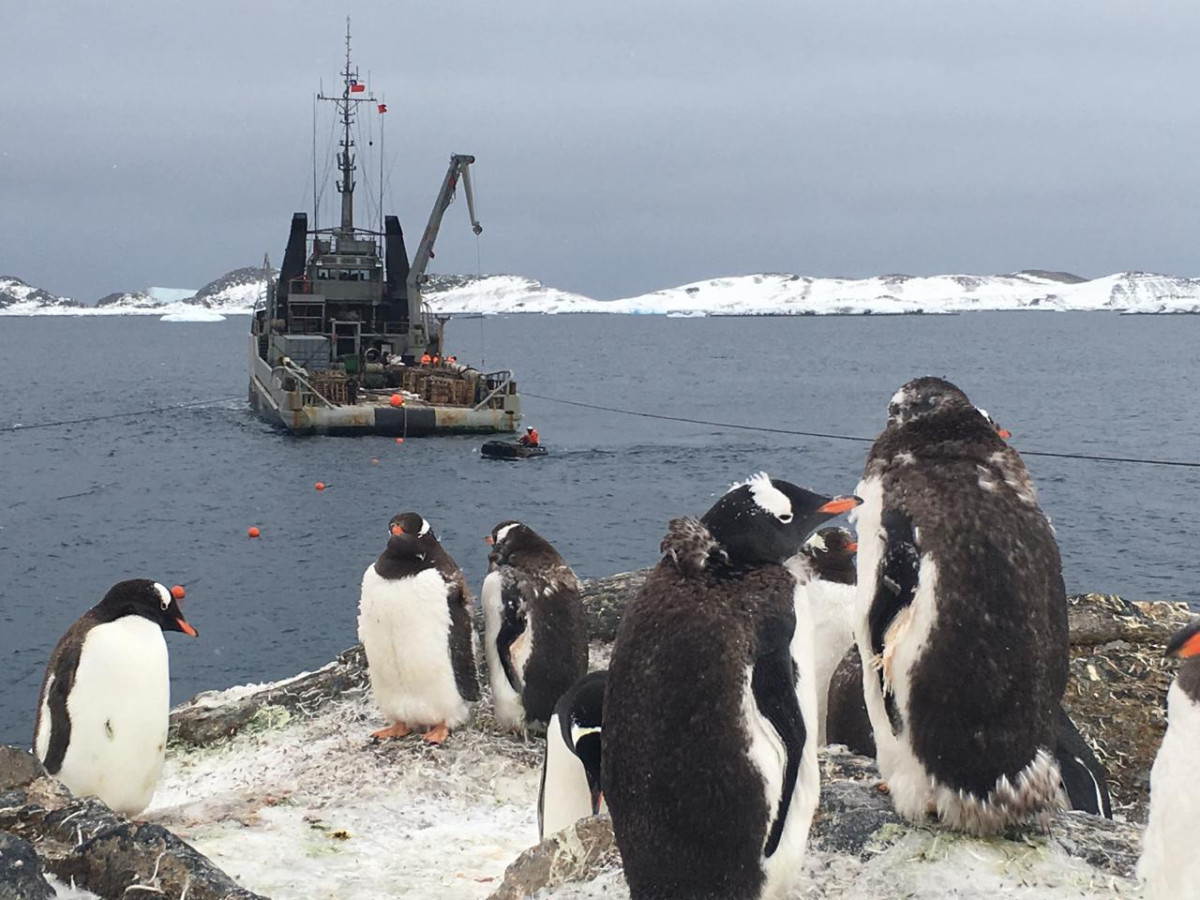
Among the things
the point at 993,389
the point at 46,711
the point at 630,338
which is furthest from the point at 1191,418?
the point at 630,338

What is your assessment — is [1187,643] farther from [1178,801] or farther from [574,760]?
[574,760]

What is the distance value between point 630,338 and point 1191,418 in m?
109

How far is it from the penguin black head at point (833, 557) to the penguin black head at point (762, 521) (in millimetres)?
3203

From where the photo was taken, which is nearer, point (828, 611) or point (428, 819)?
point (428, 819)

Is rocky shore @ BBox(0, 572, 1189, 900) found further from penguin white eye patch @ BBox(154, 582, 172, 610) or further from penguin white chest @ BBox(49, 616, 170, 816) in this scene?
penguin white eye patch @ BBox(154, 582, 172, 610)

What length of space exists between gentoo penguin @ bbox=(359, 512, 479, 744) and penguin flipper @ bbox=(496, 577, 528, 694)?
1.19ft

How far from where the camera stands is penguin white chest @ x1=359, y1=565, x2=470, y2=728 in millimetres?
8711

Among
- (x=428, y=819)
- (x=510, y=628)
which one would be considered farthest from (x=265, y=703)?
(x=428, y=819)

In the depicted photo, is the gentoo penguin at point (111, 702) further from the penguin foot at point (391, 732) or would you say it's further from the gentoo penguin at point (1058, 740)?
the gentoo penguin at point (1058, 740)

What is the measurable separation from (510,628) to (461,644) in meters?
0.46

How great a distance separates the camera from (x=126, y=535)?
29250 millimetres

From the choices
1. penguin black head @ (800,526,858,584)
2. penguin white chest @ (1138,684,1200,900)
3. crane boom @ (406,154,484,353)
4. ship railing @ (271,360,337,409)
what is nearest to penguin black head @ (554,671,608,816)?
penguin black head @ (800,526,858,584)

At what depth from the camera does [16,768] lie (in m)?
6.27

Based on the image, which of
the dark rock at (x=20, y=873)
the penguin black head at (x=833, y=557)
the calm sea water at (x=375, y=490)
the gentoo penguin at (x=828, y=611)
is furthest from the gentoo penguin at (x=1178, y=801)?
the calm sea water at (x=375, y=490)
